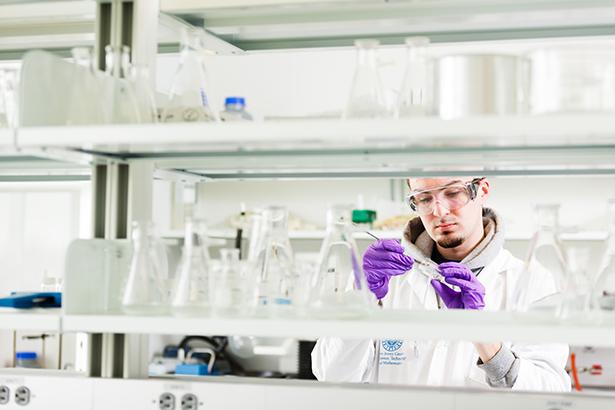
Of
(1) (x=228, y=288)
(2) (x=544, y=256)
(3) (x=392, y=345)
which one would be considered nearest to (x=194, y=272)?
(1) (x=228, y=288)

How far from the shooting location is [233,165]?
157 cm

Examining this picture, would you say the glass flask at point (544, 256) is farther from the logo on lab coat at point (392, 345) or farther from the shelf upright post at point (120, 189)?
the logo on lab coat at point (392, 345)

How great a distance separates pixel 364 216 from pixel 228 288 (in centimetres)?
300

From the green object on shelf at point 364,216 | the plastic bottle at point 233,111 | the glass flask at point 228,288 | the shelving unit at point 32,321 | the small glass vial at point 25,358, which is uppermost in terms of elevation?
the plastic bottle at point 233,111

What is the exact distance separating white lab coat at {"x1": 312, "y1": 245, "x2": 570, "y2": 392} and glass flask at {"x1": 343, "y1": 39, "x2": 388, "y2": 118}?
3.90 ft

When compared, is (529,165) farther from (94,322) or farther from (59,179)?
(59,179)

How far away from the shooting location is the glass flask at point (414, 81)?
4.64 feet

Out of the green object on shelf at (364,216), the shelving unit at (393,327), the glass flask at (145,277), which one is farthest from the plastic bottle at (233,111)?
the green object on shelf at (364,216)

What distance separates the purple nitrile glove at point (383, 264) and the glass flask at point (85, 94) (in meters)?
1.03

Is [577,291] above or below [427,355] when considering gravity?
above

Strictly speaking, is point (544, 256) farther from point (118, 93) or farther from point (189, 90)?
point (118, 93)

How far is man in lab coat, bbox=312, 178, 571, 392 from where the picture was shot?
240 cm

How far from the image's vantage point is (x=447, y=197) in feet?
8.66

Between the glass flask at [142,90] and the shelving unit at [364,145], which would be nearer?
the shelving unit at [364,145]
